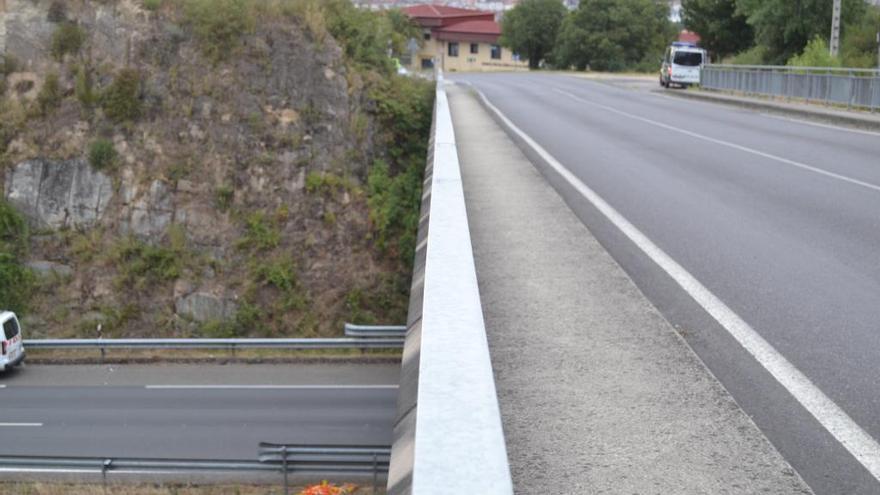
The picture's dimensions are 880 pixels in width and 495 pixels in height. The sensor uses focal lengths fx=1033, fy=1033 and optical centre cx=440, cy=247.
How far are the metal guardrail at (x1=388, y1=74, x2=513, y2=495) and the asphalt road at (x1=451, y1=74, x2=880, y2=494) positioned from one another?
1465 mm

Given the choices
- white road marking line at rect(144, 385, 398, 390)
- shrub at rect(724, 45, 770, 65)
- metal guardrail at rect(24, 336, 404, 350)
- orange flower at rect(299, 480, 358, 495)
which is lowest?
white road marking line at rect(144, 385, 398, 390)

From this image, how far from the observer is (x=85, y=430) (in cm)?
1775

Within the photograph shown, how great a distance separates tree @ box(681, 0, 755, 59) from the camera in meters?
65.0

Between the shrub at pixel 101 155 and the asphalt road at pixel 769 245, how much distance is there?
13.5m

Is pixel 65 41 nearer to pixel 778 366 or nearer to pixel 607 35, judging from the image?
pixel 778 366

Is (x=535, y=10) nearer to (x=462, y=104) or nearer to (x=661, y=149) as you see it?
(x=462, y=104)

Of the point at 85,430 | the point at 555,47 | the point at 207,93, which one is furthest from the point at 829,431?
the point at 555,47

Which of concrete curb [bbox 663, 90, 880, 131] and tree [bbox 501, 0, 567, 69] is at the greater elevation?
tree [bbox 501, 0, 567, 69]

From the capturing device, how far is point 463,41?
105625 mm

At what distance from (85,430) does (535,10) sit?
3548 inches

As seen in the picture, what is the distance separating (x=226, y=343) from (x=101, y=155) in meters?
10.4

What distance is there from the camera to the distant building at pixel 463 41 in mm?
102250

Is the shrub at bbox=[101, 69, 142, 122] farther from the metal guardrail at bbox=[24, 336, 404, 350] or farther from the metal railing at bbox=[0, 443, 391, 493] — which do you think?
the metal railing at bbox=[0, 443, 391, 493]

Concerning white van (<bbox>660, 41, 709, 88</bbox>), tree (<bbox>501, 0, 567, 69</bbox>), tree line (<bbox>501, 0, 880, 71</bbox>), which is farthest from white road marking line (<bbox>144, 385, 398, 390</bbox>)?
tree (<bbox>501, 0, 567, 69</bbox>)
